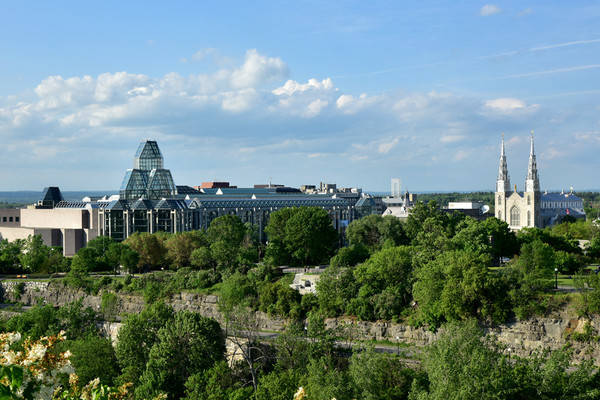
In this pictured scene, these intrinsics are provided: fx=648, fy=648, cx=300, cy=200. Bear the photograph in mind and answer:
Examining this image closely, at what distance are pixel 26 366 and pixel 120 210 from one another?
9963 centimetres

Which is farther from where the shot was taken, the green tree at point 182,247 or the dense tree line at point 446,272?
the green tree at point 182,247

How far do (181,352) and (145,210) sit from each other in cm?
6440

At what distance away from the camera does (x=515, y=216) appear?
125375 millimetres

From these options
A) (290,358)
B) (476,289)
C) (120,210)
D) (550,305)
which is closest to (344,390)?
(290,358)

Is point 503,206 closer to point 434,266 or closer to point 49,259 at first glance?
point 434,266

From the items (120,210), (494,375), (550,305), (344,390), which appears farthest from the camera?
(120,210)

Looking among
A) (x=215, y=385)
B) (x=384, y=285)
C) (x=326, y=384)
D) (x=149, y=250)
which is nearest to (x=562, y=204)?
(x=149, y=250)

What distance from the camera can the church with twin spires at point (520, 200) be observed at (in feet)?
397

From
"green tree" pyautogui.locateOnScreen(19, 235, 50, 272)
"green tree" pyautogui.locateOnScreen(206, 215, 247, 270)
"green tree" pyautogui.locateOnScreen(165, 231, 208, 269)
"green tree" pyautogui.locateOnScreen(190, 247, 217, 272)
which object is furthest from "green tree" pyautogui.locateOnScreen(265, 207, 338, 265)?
"green tree" pyautogui.locateOnScreen(19, 235, 50, 272)

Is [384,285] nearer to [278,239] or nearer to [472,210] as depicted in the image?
[278,239]

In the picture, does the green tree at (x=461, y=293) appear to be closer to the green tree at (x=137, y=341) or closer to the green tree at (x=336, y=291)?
the green tree at (x=336, y=291)

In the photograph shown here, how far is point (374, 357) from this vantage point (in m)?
40.6

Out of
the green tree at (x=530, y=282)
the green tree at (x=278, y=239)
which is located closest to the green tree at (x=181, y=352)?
the green tree at (x=530, y=282)

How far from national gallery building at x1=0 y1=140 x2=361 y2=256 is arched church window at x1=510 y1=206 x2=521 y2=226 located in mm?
31204
